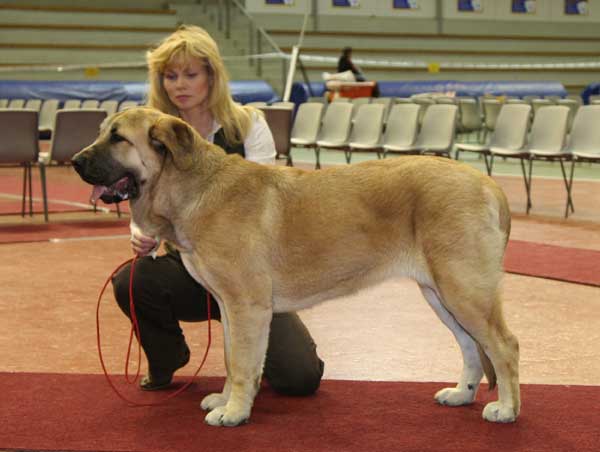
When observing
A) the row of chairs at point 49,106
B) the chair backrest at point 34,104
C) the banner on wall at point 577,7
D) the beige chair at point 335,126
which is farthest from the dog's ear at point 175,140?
the banner on wall at point 577,7

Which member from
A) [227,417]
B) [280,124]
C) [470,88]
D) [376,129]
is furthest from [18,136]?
[470,88]

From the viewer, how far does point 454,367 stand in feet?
13.0

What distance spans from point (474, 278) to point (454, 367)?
1.08 meters

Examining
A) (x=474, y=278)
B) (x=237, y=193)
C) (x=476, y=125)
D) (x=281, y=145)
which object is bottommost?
(x=476, y=125)

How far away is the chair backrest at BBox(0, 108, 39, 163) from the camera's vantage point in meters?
8.29

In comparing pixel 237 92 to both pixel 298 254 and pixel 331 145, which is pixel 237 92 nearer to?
pixel 331 145

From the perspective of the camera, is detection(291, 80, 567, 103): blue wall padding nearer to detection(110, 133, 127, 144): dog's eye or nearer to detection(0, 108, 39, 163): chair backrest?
detection(0, 108, 39, 163): chair backrest

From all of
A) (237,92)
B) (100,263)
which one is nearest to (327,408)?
(100,263)

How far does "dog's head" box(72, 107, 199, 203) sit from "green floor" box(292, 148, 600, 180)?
10000 millimetres

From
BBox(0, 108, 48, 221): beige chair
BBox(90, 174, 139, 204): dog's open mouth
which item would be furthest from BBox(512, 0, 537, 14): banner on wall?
BBox(90, 174, 139, 204): dog's open mouth

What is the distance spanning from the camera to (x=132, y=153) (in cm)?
299

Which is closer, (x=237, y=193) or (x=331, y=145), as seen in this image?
(x=237, y=193)

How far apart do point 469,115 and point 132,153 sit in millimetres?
14043

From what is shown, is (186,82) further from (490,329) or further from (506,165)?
(506,165)
